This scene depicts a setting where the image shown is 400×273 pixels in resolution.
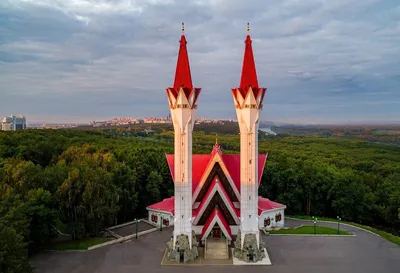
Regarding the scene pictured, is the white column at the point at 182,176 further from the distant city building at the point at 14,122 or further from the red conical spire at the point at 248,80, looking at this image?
the distant city building at the point at 14,122

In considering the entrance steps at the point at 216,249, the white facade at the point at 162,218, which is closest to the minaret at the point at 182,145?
the entrance steps at the point at 216,249

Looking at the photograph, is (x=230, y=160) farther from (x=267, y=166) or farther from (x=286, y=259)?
(x=267, y=166)

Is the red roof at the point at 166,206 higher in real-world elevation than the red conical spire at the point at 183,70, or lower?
lower

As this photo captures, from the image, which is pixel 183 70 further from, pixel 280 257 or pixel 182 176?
pixel 280 257

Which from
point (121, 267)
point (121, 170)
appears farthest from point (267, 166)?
point (121, 267)

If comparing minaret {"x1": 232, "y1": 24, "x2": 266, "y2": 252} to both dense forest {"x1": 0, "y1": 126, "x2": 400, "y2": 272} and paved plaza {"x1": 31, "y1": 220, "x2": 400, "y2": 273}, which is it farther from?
dense forest {"x1": 0, "y1": 126, "x2": 400, "y2": 272}
